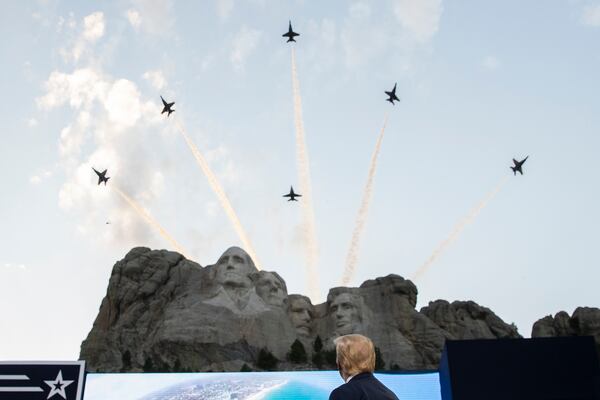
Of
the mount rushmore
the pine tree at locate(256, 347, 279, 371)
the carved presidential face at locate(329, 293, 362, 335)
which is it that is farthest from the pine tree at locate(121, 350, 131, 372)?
the carved presidential face at locate(329, 293, 362, 335)

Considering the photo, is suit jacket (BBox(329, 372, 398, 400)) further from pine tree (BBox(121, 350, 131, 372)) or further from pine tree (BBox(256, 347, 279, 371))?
pine tree (BBox(121, 350, 131, 372))

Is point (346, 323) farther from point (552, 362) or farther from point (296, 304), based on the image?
point (552, 362)

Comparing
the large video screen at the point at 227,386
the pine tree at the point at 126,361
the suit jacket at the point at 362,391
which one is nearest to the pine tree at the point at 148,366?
the pine tree at the point at 126,361

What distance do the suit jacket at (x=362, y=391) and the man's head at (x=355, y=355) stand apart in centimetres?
8

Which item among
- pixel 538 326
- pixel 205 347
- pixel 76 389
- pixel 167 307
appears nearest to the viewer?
pixel 76 389

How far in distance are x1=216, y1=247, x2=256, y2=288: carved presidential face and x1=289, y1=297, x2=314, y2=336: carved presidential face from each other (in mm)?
4602

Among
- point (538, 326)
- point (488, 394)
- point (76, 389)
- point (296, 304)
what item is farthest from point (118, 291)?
point (76, 389)

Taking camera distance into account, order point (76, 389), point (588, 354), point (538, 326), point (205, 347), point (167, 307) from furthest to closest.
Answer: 1. point (538, 326)
2. point (167, 307)
3. point (205, 347)
4. point (588, 354)
5. point (76, 389)

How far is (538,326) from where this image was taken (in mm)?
65125

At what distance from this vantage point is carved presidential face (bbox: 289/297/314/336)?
62.6 meters

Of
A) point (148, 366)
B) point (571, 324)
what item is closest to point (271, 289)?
point (148, 366)

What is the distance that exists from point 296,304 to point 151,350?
14153 millimetres

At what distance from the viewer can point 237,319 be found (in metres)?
56.8

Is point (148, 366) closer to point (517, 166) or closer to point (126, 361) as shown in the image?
point (126, 361)
